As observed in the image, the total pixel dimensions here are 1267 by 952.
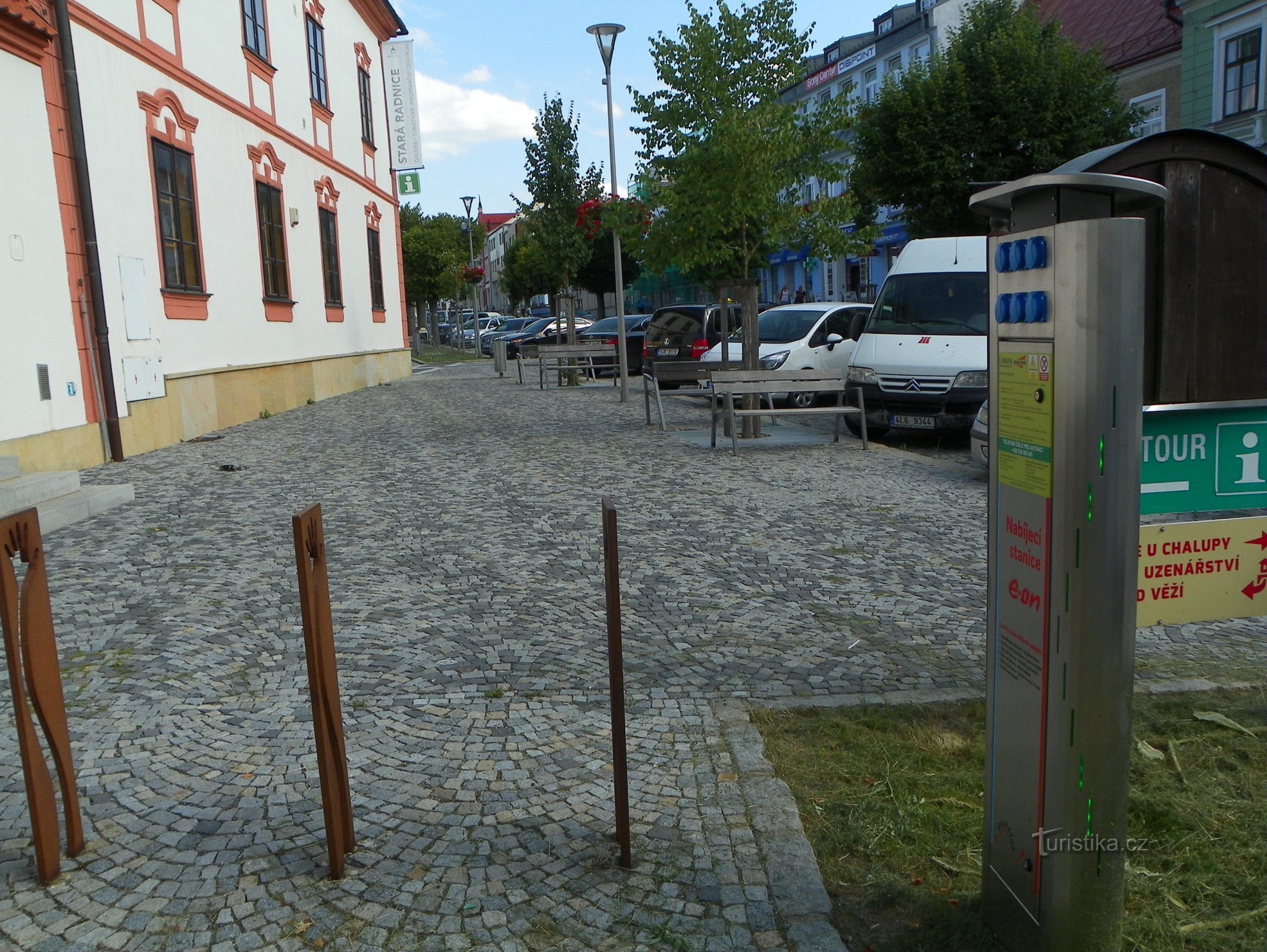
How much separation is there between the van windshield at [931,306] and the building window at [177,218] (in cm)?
862

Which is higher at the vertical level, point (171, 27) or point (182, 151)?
point (171, 27)

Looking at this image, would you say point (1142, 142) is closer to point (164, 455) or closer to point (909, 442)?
point (909, 442)

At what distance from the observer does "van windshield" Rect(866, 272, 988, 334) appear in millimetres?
12797

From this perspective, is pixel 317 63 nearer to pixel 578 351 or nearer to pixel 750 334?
pixel 578 351

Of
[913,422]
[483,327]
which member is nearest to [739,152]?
[913,422]

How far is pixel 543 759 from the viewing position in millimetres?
3850

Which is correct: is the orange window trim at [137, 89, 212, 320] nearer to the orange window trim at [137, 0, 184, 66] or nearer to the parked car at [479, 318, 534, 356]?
the orange window trim at [137, 0, 184, 66]

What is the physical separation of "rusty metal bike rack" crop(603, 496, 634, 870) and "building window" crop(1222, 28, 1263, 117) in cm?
3004

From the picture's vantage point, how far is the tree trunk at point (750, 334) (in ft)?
42.2

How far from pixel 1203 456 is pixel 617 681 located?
6.65ft

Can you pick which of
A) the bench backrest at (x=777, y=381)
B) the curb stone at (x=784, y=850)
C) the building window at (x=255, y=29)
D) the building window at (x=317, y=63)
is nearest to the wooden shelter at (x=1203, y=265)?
the curb stone at (x=784, y=850)

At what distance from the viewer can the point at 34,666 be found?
121 inches

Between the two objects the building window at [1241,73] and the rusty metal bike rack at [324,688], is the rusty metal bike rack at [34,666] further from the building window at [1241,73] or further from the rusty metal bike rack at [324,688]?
the building window at [1241,73]

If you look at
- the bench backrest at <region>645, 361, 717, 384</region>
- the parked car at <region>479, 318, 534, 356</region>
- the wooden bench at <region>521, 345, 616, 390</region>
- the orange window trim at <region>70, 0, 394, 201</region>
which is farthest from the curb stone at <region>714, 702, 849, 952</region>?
the parked car at <region>479, 318, 534, 356</region>
